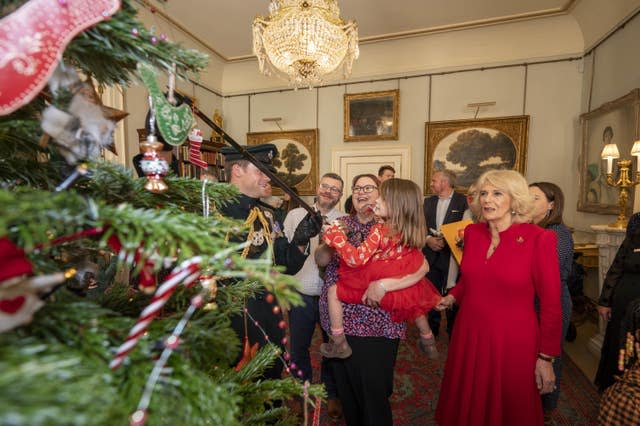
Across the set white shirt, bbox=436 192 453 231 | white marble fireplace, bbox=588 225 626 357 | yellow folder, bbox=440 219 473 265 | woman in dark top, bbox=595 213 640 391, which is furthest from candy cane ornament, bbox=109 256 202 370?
white marble fireplace, bbox=588 225 626 357

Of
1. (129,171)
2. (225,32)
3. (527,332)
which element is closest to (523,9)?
(225,32)

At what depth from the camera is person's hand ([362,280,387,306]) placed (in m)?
1.69

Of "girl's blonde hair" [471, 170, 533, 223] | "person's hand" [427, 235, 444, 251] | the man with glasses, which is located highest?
"girl's blonde hair" [471, 170, 533, 223]

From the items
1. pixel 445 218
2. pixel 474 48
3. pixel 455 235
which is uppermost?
pixel 474 48

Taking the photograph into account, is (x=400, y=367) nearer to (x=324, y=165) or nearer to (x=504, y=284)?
(x=504, y=284)

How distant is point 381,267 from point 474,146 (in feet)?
15.1

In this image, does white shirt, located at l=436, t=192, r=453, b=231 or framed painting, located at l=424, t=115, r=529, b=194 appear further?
framed painting, located at l=424, t=115, r=529, b=194

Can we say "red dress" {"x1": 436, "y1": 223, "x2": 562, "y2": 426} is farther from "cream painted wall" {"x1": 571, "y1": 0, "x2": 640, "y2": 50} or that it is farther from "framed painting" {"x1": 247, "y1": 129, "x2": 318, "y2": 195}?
"framed painting" {"x1": 247, "y1": 129, "x2": 318, "y2": 195}

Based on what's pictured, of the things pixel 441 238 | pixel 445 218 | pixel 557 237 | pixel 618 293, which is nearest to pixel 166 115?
pixel 557 237

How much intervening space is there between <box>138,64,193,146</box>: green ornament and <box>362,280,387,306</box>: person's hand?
4.35 feet

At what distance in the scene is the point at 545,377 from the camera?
64.0 inches

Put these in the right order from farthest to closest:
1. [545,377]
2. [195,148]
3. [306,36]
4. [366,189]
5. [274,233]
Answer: [306,36] → [366,189] → [274,233] → [545,377] → [195,148]

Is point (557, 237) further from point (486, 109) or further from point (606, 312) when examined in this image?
point (486, 109)

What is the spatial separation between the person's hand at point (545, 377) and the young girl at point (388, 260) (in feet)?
1.97
